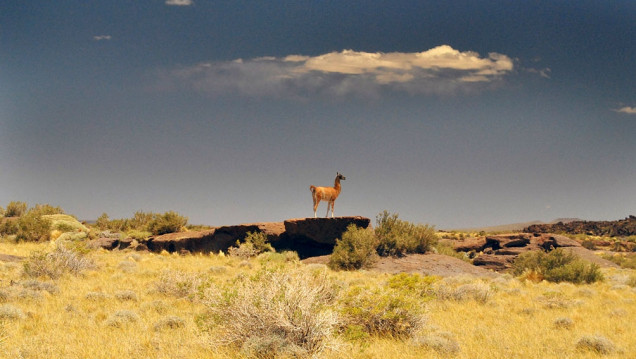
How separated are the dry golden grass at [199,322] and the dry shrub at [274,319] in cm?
26

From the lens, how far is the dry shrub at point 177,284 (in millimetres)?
13781

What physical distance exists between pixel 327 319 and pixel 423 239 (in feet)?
69.5

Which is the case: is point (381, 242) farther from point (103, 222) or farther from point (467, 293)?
point (103, 222)

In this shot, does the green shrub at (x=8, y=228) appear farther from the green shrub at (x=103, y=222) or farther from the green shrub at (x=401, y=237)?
the green shrub at (x=401, y=237)

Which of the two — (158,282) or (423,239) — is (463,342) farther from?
(423,239)

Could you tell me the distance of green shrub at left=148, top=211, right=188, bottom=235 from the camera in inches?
1248

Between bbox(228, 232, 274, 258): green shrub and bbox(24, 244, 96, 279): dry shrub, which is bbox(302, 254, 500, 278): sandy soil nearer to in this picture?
bbox(228, 232, 274, 258): green shrub

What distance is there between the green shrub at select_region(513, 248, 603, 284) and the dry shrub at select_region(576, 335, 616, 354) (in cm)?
1381

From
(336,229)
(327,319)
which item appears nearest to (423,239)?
(336,229)

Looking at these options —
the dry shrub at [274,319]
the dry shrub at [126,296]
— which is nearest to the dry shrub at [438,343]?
the dry shrub at [274,319]

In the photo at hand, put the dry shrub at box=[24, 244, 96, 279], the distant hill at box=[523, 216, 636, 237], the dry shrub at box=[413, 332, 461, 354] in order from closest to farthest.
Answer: the dry shrub at box=[413, 332, 461, 354], the dry shrub at box=[24, 244, 96, 279], the distant hill at box=[523, 216, 636, 237]

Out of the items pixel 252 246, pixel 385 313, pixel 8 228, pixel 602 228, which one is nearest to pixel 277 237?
pixel 252 246

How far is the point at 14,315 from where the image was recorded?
1014 cm

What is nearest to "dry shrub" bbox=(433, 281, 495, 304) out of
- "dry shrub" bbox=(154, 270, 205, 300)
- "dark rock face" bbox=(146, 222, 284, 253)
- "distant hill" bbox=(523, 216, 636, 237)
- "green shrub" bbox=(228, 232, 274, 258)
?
"dry shrub" bbox=(154, 270, 205, 300)
